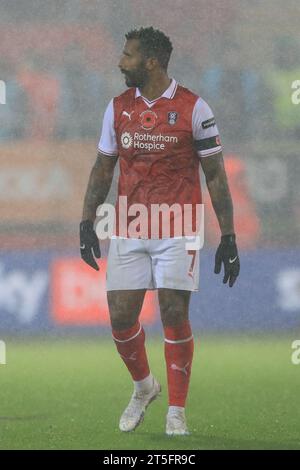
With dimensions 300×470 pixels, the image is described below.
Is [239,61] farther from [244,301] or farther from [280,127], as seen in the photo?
[244,301]

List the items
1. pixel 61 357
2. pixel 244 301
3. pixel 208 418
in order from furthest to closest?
pixel 244 301 → pixel 61 357 → pixel 208 418

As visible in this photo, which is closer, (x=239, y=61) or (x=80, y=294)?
(x=80, y=294)

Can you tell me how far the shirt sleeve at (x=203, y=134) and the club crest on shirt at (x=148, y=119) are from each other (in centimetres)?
21

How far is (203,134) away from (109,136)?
20.5 inches

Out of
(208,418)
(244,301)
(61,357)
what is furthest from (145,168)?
(244,301)

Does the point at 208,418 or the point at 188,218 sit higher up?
the point at 188,218

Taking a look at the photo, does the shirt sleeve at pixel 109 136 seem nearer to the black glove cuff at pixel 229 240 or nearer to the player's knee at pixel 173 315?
the black glove cuff at pixel 229 240

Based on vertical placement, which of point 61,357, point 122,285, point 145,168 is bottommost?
point 61,357

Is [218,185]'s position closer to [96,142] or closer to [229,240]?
[229,240]

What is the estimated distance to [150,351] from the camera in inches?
454

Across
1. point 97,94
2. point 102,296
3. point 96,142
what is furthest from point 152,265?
point 97,94

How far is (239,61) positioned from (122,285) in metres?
7.95

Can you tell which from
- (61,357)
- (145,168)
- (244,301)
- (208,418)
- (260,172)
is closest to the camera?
(145,168)

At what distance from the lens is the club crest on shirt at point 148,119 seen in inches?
265
